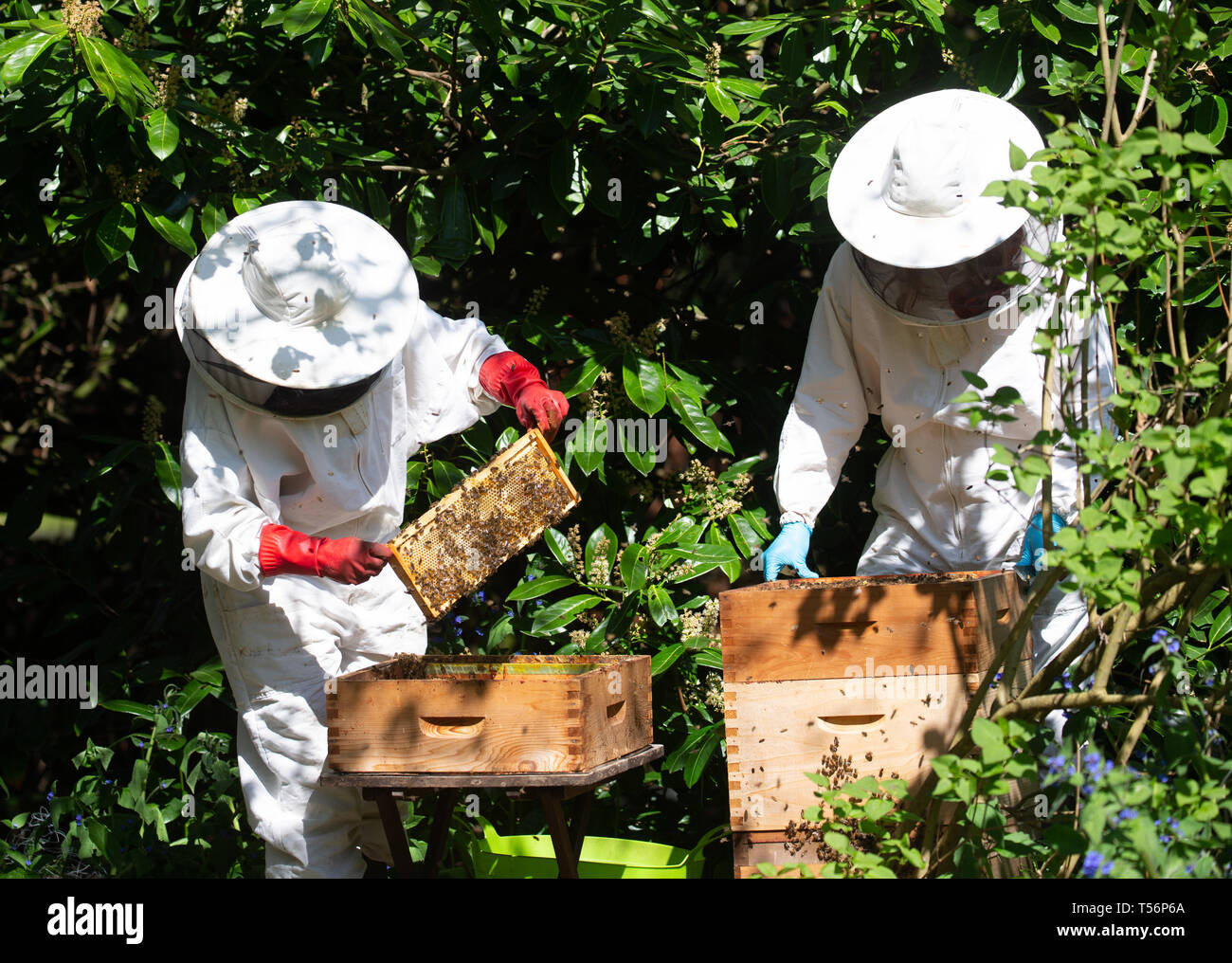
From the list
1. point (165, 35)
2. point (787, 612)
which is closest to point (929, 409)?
point (787, 612)

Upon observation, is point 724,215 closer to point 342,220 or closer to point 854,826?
point 342,220

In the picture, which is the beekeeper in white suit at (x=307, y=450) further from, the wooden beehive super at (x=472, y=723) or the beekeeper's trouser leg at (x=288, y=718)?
the wooden beehive super at (x=472, y=723)

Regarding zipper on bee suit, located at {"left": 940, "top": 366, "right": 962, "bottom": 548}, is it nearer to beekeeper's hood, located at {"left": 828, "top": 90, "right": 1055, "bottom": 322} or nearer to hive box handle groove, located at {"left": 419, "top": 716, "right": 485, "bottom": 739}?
beekeeper's hood, located at {"left": 828, "top": 90, "right": 1055, "bottom": 322}

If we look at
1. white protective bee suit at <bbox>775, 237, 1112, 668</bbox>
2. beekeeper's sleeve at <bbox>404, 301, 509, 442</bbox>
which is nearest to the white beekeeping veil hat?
white protective bee suit at <bbox>775, 237, 1112, 668</bbox>

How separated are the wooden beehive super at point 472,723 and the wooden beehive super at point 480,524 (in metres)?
0.23

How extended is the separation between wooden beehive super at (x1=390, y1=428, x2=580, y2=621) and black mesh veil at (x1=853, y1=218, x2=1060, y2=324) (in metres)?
0.86

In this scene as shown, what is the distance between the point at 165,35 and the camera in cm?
390

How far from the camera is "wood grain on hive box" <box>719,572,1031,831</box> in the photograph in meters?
2.43

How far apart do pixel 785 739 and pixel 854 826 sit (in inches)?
8.6

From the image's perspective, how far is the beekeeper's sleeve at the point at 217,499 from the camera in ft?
9.05

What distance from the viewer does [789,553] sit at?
304cm

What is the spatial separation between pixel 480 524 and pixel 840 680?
0.91 meters

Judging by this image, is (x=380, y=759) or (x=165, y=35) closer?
(x=380, y=759)

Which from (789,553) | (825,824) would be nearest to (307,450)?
(789,553)
